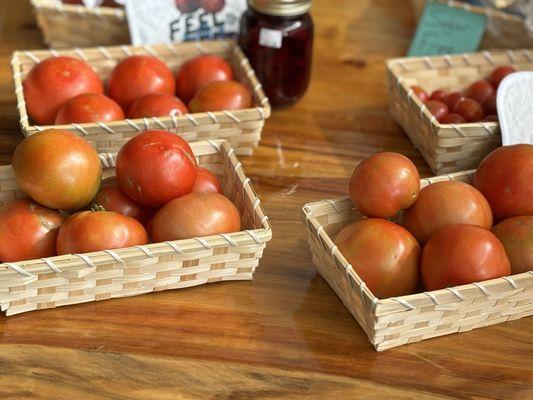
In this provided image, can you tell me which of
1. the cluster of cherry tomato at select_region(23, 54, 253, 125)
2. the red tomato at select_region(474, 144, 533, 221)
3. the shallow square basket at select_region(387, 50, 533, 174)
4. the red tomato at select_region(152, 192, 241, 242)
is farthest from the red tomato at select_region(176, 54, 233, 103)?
the red tomato at select_region(474, 144, 533, 221)

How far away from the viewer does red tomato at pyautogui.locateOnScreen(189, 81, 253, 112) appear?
47.2 inches

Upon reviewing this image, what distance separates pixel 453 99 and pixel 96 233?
660mm

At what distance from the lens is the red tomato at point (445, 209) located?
947mm

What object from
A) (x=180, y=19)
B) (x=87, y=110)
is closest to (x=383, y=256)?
(x=87, y=110)

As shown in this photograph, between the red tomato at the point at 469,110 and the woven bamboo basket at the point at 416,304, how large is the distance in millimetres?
390

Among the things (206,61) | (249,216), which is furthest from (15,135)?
(249,216)

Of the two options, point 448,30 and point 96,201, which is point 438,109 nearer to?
point 448,30

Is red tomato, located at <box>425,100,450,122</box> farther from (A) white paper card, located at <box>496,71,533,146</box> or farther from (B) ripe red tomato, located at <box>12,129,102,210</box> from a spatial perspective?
(B) ripe red tomato, located at <box>12,129,102,210</box>

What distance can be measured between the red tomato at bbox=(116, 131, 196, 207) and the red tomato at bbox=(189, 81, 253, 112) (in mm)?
233

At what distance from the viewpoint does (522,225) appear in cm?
95

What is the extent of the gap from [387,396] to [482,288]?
155 mm

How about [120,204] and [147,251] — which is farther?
[120,204]

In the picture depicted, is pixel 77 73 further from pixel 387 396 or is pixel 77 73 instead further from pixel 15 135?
pixel 387 396

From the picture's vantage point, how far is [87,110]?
1.14 metres
